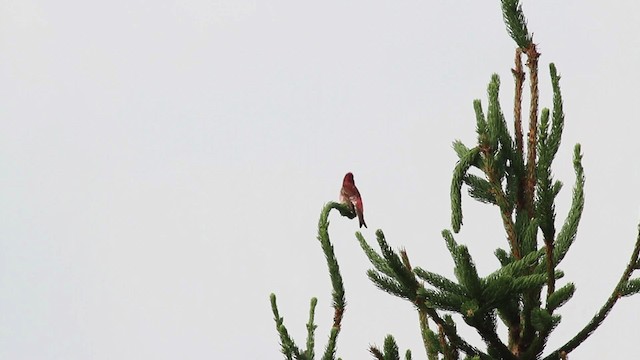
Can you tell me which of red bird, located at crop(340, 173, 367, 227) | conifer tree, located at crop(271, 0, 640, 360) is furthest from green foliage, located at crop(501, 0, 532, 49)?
red bird, located at crop(340, 173, 367, 227)

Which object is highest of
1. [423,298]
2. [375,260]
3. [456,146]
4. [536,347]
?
Answer: [456,146]

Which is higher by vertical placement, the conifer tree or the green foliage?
the green foliage

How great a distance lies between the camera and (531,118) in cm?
429

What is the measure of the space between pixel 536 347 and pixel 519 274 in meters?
0.35

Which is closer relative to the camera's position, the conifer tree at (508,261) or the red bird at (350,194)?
the conifer tree at (508,261)

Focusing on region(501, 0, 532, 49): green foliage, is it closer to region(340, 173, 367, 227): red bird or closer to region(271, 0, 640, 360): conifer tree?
region(271, 0, 640, 360): conifer tree

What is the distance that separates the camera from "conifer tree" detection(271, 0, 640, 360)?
3758 mm

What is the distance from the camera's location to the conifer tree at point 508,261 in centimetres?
376

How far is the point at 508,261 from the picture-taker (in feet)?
14.5

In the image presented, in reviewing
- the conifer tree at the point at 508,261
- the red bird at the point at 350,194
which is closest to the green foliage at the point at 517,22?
the conifer tree at the point at 508,261

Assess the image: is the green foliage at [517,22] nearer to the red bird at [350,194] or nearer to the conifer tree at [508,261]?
the conifer tree at [508,261]

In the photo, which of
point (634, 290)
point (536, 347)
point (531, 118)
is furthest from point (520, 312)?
point (531, 118)

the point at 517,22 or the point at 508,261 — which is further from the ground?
the point at 517,22

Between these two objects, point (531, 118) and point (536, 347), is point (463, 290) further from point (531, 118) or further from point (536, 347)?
point (531, 118)
